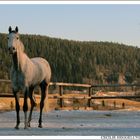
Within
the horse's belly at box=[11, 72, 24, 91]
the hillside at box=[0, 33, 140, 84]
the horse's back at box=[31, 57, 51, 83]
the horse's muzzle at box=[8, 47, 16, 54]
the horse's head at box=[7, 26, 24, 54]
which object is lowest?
the horse's belly at box=[11, 72, 24, 91]

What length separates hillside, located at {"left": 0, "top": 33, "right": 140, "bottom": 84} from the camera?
328ft

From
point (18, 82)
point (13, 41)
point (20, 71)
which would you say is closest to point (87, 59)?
point (20, 71)

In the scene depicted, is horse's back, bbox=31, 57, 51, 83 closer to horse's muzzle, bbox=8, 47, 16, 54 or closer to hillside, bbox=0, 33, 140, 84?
horse's muzzle, bbox=8, 47, 16, 54

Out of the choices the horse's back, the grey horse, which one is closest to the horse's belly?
the grey horse

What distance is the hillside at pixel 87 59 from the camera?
9988 centimetres

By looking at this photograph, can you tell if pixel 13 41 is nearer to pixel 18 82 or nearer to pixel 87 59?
pixel 18 82

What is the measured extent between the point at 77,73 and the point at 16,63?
90.7 m

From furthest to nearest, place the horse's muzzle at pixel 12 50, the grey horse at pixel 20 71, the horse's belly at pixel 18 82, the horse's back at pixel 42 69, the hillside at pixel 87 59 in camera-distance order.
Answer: the hillside at pixel 87 59 < the horse's back at pixel 42 69 < the horse's belly at pixel 18 82 < the grey horse at pixel 20 71 < the horse's muzzle at pixel 12 50

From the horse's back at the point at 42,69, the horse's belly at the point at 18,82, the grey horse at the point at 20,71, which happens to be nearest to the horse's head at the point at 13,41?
the grey horse at the point at 20,71

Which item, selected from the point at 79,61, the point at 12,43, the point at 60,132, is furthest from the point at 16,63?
the point at 79,61

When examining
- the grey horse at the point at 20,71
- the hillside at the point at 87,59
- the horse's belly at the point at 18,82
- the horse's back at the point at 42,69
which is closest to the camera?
the grey horse at the point at 20,71

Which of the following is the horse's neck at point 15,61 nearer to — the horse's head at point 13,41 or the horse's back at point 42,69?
the horse's head at point 13,41

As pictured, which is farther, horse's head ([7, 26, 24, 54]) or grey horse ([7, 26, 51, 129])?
grey horse ([7, 26, 51, 129])

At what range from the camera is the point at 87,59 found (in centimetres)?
11638
